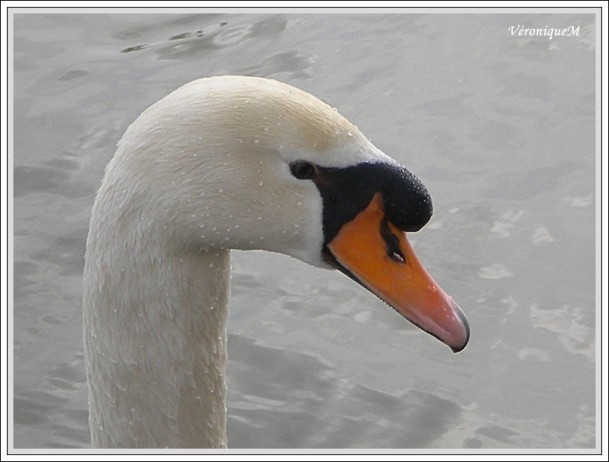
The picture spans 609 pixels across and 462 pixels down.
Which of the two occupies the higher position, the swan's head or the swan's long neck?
the swan's head

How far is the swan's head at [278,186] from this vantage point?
3291 millimetres

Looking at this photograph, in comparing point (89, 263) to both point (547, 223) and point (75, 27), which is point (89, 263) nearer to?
point (547, 223)

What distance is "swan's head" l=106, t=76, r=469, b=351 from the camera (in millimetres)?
3291

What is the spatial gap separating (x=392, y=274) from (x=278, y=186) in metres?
0.42

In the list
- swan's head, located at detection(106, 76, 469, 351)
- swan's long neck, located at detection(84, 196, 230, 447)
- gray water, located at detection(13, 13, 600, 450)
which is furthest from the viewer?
gray water, located at detection(13, 13, 600, 450)

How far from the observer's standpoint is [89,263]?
3564mm

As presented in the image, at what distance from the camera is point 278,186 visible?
134 inches

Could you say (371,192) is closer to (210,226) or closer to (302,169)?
(302,169)

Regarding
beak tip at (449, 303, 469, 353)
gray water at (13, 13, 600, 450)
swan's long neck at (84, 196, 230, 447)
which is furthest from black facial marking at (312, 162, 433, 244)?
gray water at (13, 13, 600, 450)

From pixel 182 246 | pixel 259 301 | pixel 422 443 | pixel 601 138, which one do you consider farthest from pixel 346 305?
pixel 182 246

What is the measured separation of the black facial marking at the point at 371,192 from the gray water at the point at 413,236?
2696mm

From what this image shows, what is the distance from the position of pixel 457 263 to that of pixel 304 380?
3.64ft

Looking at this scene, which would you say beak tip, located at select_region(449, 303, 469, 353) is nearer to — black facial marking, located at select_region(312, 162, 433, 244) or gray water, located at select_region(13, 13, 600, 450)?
black facial marking, located at select_region(312, 162, 433, 244)

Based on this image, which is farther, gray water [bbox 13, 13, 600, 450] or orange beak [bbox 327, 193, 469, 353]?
gray water [bbox 13, 13, 600, 450]
